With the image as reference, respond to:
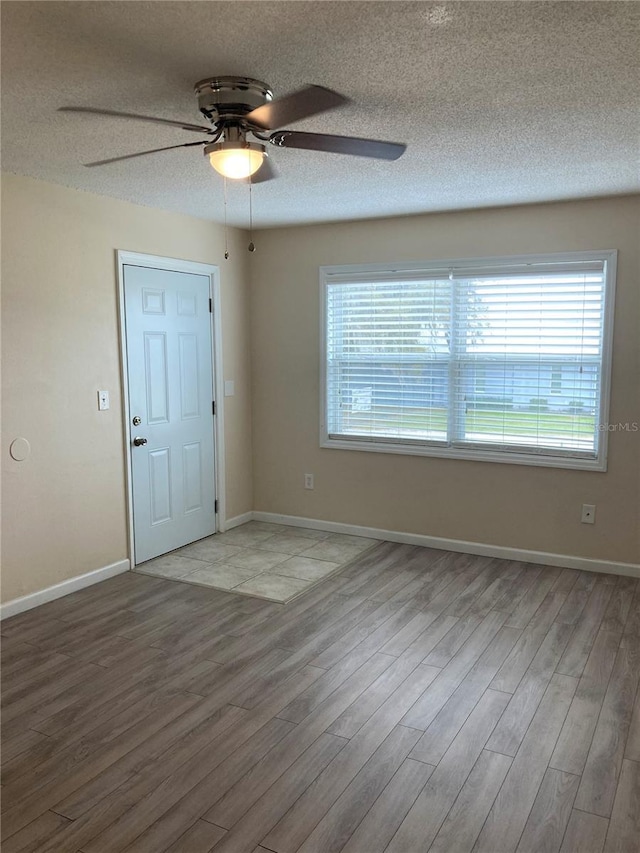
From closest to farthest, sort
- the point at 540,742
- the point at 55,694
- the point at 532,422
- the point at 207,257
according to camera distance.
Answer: the point at 540,742 → the point at 55,694 → the point at 532,422 → the point at 207,257

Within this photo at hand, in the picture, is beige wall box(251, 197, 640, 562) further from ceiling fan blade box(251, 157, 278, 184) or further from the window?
ceiling fan blade box(251, 157, 278, 184)

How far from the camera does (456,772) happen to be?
2.37 metres

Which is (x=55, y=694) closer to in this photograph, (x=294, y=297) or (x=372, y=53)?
(x=372, y=53)

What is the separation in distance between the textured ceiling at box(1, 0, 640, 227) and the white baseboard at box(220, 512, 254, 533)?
9.17 feet

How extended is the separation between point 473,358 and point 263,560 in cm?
212

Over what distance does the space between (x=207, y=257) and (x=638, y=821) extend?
436cm

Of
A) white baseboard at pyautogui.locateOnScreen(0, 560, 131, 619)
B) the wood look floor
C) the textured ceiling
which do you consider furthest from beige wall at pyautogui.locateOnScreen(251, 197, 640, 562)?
white baseboard at pyautogui.locateOnScreen(0, 560, 131, 619)

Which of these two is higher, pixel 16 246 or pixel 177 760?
pixel 16 246

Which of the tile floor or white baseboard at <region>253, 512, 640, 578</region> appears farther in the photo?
white baseboard at <region>253, 512, 640, 578</region>

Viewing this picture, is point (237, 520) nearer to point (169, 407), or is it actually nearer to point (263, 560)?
point (263, 560)

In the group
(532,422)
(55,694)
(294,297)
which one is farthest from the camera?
(294,297)

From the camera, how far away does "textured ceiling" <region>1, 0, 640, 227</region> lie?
6.05 ft

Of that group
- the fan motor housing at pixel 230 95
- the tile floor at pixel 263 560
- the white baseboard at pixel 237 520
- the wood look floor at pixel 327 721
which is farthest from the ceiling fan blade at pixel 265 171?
the white baseboard at pixel 237 520

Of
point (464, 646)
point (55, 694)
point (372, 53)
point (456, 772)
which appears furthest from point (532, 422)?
point (55, 694)
